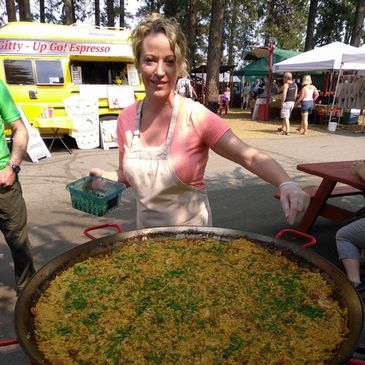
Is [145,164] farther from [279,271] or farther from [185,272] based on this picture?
[279,271]

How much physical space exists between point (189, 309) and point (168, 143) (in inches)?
35.8

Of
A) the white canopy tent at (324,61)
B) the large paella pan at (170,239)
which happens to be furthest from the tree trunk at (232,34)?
the large paella pan at (170,239)

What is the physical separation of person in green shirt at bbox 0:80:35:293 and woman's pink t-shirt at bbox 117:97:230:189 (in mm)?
1581

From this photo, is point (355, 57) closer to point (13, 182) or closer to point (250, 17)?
point (13, 182)

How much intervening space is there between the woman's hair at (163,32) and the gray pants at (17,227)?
66.5 inches

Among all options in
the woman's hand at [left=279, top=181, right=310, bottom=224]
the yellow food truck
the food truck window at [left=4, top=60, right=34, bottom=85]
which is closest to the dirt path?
the yellow food truck

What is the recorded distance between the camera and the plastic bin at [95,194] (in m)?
1.95

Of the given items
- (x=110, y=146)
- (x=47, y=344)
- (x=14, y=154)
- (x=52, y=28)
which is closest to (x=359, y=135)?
(x=110, y=146)

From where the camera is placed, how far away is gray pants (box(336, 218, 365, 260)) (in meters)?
3.40

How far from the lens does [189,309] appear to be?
162cm

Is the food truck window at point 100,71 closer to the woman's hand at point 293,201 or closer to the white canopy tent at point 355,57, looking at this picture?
the white canopy tent at point 355,57

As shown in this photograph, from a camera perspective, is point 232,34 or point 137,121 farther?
point 232,34

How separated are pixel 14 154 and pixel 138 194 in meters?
1.37

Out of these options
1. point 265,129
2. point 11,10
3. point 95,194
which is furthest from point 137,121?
point 11,10
